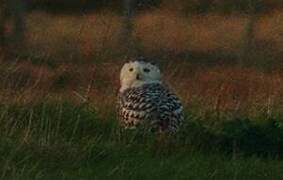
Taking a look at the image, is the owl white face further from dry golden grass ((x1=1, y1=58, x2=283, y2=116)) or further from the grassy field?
dry golden grass ((x1=1, y1=58, x2=283, y2=116))

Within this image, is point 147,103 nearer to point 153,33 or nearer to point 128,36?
point 128,36

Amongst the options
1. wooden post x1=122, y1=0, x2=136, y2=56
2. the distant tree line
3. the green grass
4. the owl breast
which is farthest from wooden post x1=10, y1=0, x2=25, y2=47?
the owl breast

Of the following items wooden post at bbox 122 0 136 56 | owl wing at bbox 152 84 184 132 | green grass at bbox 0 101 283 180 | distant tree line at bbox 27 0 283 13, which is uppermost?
distant tree line at bbox 27 0 283 13

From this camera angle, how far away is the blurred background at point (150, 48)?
9977 millimetres

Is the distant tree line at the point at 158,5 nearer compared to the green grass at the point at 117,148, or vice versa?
the green grass at the point at 117,148

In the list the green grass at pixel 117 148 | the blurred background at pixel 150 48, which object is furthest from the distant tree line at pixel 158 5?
the green grass at pixel 117 148

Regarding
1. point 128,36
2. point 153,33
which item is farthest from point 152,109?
point 153,33

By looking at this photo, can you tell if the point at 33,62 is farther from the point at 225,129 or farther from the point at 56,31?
the point at 225,129

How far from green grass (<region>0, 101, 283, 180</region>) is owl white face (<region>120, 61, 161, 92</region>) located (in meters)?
0.33

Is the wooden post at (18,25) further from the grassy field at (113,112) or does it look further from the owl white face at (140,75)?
the owl white face at (140,75)

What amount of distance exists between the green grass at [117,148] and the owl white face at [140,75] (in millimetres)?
330

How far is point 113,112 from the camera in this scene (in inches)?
338

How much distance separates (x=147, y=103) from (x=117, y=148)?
24.4 inches

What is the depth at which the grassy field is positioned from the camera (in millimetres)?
6891
